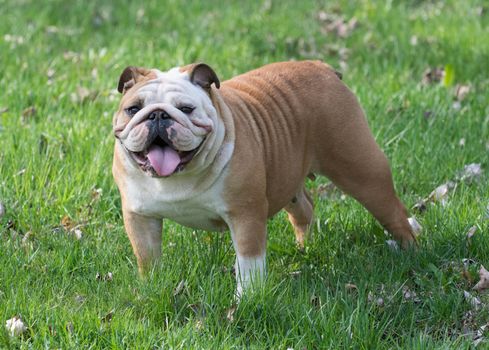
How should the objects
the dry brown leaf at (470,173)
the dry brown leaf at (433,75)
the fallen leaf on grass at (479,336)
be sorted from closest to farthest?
1. the fallen leaf on grass at (479,336)
2. the dry brown leaf at (470,173)
3. the dry brown leaf at (433,75)

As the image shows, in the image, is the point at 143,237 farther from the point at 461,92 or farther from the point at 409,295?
the point at 461,92

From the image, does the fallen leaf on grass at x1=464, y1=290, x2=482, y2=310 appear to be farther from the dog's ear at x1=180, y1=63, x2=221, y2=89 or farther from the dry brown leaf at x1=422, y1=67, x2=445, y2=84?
the dry brown leaf at x1=422, y1=67, x2=445, y2=84

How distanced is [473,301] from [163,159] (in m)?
Answer: 1.46

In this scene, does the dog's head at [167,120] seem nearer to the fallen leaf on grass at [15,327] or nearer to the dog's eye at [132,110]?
the dog's eye at [132,110]

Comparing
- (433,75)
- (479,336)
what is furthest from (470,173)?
(433,75)

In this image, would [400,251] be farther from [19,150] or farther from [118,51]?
[118,51]

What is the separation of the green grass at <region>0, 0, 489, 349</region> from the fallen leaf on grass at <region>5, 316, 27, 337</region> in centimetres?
3

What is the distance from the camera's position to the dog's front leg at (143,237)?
4258mm

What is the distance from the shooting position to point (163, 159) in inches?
152

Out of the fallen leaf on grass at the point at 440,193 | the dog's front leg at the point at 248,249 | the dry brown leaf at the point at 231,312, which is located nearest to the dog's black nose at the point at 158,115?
the dog's front leg at the point at 248,249

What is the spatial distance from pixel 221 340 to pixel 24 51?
467cm

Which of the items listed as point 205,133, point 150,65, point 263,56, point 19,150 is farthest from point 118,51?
point 205,133

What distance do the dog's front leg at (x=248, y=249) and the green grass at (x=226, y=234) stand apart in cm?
8

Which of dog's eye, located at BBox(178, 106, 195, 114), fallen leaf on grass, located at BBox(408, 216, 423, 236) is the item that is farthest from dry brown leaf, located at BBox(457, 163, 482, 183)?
dog's eye, located at BBox(178, 106, 195, 114)
